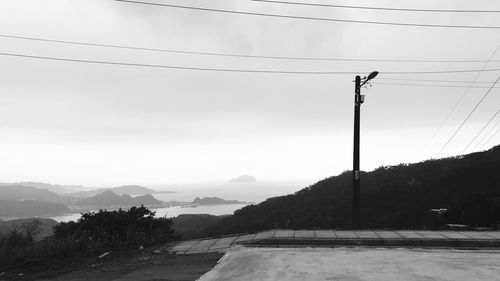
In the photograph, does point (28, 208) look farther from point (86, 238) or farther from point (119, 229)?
point (86, 238)

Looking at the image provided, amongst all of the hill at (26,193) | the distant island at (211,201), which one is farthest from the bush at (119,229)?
the hill at (26,193)

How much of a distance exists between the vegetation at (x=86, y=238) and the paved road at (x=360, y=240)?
177cm

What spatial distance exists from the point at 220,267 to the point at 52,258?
16.7ft

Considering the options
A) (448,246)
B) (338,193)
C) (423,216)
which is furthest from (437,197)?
(448,246)

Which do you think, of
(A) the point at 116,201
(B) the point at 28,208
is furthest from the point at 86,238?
(B) the point at 28,208

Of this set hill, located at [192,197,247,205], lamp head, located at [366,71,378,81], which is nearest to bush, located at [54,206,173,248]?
lamp head, located at [366,71,378,81]

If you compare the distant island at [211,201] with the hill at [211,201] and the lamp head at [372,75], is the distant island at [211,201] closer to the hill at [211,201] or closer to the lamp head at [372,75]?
the hill at [211,201]

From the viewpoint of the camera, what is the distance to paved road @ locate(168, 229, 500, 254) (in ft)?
29.8

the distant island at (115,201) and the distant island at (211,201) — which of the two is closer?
the distant island at (115,201)

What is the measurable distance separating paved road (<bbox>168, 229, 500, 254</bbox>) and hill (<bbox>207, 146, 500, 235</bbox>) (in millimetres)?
17442

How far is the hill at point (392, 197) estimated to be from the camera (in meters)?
34.0

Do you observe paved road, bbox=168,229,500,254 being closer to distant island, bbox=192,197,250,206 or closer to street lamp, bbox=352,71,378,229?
street lamp, bbox=352,71,378,229

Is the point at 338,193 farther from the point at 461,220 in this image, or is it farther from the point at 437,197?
the point at 461,220

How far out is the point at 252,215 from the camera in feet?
158
